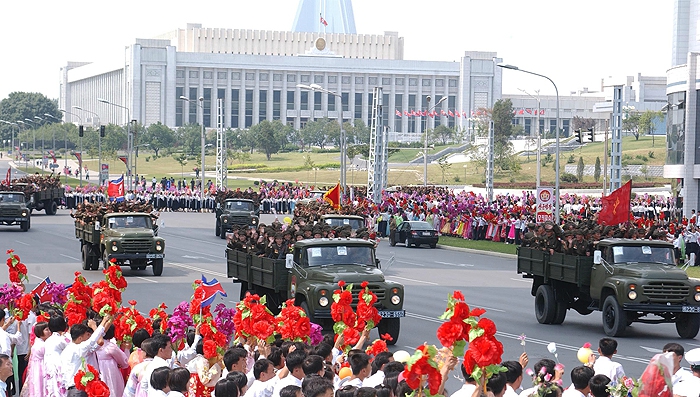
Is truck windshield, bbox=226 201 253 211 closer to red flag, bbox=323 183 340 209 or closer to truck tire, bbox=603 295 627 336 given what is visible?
red flag, bbox=323 183 340 209

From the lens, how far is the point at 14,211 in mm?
49719

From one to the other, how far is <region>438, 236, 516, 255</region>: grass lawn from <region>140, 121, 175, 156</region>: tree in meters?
94.8

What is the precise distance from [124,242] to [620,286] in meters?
15.4

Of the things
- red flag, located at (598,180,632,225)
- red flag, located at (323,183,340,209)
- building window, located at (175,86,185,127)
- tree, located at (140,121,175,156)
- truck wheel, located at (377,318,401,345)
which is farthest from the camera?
building window, located at (175,86,185,127)

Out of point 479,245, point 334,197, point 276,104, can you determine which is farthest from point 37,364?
point 276,104

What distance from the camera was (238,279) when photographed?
24.1 meters

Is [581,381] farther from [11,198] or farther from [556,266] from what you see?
[11,198]

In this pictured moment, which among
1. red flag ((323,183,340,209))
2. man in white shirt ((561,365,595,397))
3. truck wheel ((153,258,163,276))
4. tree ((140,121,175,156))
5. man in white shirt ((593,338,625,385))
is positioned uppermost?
tree ((140,121,175,156))

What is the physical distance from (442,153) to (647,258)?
380 ft

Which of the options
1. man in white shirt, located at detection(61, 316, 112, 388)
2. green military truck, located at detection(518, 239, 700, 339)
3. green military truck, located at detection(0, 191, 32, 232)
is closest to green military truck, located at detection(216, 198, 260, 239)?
green military truck, located at detection(0, 191, 32, 232)

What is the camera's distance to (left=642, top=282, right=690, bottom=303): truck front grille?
2000 cm

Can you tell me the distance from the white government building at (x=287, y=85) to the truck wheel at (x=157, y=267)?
433 ft

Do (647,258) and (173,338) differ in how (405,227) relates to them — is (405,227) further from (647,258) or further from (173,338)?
(173,338)

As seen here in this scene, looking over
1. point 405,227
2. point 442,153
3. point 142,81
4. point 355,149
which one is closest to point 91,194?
point 405,227
